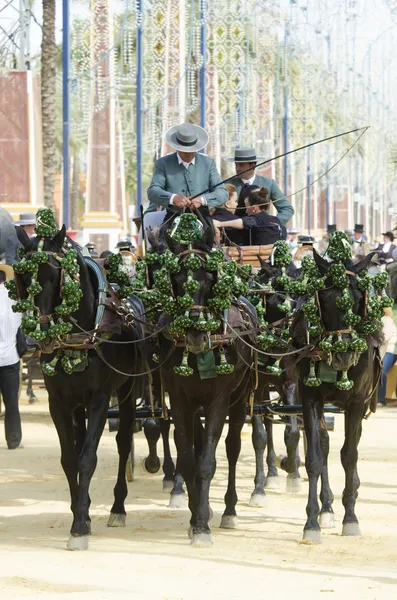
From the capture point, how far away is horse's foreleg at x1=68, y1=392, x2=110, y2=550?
973 centimetres

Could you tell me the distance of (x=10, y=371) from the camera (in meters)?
16.2

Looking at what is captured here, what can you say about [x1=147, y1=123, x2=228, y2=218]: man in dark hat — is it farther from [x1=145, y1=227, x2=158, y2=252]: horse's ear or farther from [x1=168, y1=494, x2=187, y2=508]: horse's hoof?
[x1=168, y1=494, x2=187, y2=508]: horse's hoof

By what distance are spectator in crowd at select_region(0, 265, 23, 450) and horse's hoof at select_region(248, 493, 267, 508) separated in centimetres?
461

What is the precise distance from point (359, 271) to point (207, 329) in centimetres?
134

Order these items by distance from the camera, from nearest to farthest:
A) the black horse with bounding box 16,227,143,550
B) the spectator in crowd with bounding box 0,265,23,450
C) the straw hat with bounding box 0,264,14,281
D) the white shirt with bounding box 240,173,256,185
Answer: the black horse with bounding box 16,227,143,550 → the white shirt with bounding box 240,173,256,185 → the straw hat with bounding box 0,264,14,281 → the spectator in crowd with bounding box 0,265,23,450

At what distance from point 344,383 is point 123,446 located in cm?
219

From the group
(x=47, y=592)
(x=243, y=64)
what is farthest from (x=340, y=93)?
(x=47, y=592)

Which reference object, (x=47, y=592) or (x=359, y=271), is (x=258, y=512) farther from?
(x=47, y=592)

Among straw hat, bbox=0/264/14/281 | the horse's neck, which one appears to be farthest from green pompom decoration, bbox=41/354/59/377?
straw hat, bbox=0/264/14/281

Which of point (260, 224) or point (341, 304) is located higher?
point (260, 224)

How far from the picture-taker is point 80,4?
27.7 meters

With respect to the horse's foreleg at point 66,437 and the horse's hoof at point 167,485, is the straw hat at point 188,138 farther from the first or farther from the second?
the horse's hoof at point 167,485

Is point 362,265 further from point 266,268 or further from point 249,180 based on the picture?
point 249,180

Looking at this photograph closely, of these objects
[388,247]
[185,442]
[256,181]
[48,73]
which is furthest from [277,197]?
[388,247]
